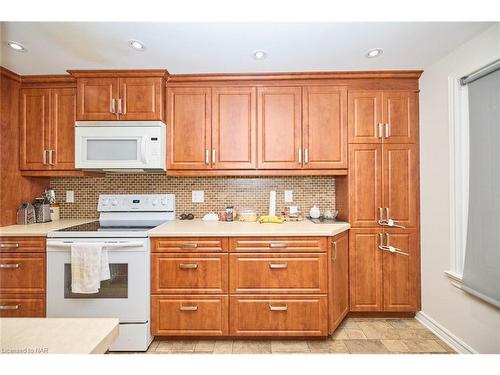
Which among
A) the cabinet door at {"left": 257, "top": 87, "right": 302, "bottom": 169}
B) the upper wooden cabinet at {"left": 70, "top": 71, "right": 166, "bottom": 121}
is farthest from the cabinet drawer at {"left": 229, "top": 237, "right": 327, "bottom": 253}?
the upper wooden cabinet at {"left": 70, "top": 71, "right": 166, "bottom": 121}

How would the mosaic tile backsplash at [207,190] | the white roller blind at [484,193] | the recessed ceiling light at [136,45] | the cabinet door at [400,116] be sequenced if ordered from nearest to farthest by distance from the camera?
1. the white roller blind at [484,193]
2. the recessed ceiling light at [136,45]
3. the cabinet door at [400,116]
4. the mosaic tile backsplash at [207,190]

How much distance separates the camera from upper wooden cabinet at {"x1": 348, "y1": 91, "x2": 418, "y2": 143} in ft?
8.10

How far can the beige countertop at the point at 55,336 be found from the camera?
0.66 meters

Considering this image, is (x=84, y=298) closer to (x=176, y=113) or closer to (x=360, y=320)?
(x=176, y=113)

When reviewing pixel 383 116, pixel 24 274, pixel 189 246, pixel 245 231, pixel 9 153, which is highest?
pixel 383 116

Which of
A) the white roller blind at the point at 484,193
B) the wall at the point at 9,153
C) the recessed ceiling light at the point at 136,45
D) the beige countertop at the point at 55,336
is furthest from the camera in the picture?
the wall at the point at 9,153

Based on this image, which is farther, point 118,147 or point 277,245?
point 118,147

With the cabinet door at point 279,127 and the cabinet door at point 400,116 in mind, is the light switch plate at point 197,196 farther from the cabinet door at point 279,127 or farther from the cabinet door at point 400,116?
the cabinet door at point 400,116

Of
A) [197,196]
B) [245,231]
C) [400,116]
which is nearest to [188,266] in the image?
[245,231]

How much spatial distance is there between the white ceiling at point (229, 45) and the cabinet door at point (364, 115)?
0.82 ft

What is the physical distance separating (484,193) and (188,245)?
213cm

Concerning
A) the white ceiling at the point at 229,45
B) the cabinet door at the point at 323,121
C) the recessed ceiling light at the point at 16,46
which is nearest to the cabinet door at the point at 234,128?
the white ceiling at the point at 229,45

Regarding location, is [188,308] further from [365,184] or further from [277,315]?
[365,184]

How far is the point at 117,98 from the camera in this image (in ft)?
7.89
